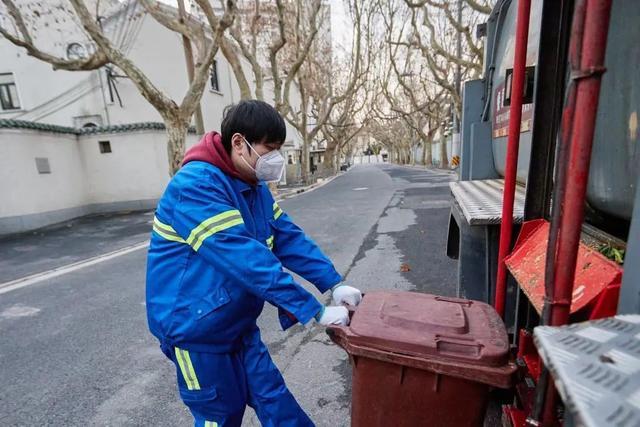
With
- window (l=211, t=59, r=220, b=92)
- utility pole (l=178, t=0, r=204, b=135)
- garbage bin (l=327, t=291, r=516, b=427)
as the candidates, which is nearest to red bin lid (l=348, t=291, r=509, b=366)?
garbage bin (l=327, t=291, r=516, b=427)

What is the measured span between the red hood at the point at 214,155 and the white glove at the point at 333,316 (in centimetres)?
70

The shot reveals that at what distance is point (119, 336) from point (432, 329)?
3.15 metres

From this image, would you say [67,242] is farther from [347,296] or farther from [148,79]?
[347,296]

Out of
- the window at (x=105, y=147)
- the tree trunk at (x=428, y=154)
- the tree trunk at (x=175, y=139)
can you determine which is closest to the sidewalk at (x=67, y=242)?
the tree trunk at (x=175, y=139)

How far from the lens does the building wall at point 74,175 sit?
9.59 m

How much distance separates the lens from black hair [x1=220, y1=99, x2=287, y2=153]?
1.54 meters

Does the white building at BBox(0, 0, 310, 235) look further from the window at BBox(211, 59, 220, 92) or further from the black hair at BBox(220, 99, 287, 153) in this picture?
the black hair at BBox(220, 99, 287, 153)

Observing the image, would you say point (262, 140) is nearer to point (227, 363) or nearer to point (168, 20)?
point (227, 363)

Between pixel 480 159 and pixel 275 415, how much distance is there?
3.11 metres

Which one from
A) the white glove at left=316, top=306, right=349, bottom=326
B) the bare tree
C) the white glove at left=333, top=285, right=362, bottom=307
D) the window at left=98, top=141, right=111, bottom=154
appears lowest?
the white glove at left=333, top=285, right=362, bottom=307

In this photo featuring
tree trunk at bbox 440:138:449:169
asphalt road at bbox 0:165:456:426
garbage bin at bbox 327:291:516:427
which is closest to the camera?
garbage bin at bbox 327:291:516:427

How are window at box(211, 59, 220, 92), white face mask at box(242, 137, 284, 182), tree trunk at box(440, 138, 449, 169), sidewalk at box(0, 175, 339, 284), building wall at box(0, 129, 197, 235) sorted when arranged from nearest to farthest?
white face mask at box(242, 137, 284, 182), sidewalk at box(0, 175, 339, 284), building wall at box(0, 129, 197, 235), window at box(211, 59, 220, 92), tree trunk at box(440, 138, 449, 169)

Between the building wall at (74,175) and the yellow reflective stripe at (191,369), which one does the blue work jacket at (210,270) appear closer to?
the yellow reflective stripe at (191,369)

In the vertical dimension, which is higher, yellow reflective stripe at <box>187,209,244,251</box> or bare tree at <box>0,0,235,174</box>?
bare tree at <box>0,0,235,174</box>
